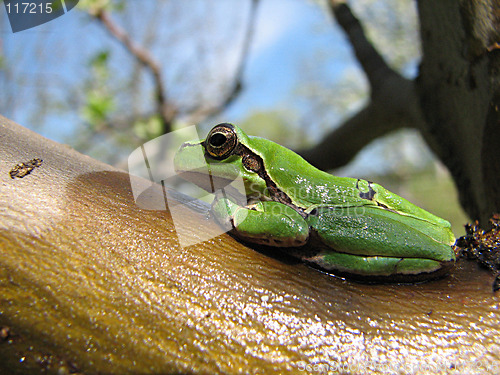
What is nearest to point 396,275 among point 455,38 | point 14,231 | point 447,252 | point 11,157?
point 447,252

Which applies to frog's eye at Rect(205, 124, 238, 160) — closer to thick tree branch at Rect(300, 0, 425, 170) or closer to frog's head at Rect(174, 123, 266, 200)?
frog's head at Rect(174, 123, 266, 200)

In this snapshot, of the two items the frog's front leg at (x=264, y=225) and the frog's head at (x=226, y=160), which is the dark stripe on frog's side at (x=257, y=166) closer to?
the frog's head at (x=226, y=160)

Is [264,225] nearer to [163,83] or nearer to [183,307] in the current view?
[183,307]

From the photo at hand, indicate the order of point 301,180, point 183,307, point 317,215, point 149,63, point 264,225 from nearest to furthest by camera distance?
point 183,307
point 264,225
point 317,215
point 301,180
point 149,63

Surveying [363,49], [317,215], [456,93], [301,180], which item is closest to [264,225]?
[317,215]

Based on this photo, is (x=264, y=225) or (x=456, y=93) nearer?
(x=264, y=225)

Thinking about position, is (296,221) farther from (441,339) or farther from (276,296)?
(441,339)
